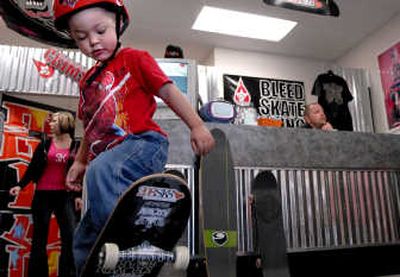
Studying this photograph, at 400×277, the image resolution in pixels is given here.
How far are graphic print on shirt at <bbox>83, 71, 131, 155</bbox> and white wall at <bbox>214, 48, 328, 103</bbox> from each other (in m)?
3.99

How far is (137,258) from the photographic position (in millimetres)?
834

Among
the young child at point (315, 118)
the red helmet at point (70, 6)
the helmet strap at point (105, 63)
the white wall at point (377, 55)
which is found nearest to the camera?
the red helmet at point (70, 6)

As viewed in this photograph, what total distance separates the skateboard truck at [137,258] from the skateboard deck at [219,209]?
3.62 feet

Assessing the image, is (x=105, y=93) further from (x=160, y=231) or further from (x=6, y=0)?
(x=6, y=0)

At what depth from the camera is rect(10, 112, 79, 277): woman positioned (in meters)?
2.55

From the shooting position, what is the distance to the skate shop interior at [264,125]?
2.27m

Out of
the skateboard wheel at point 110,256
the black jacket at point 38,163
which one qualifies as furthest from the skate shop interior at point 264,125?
the skateboard wheel at point 110,256

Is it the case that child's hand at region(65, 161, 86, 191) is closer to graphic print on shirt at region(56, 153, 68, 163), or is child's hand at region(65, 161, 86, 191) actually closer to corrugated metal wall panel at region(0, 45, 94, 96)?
graphic print on shirt at region(56, 153, 68, 163)

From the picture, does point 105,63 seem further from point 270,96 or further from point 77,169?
point 270,96

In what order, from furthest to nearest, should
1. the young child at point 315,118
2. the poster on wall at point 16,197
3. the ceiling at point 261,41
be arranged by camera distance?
1. the ceiling at point 261,41
2. the poster on wall at point 16,197
3. the young child at point 315,118

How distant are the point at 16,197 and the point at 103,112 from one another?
3.29 m

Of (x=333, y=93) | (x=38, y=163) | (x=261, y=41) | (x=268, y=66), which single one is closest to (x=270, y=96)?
(x=268, y=66)

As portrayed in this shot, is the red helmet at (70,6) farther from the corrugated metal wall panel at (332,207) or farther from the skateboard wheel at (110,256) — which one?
the corrugated metal wall panel at (332,207)

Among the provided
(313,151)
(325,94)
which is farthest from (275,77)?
(313,151)
